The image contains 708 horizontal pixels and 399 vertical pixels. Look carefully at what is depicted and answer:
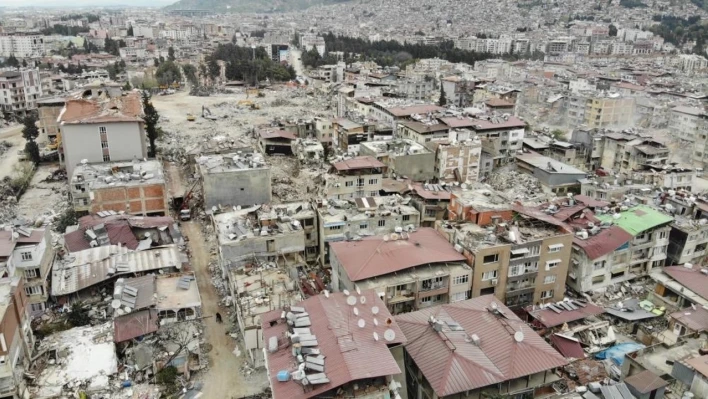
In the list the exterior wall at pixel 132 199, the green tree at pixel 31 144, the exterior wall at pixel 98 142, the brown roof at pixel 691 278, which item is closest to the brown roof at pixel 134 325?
the exterior wall at pixel 132 199

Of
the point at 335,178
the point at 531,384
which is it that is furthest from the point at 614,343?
the point at 335,178

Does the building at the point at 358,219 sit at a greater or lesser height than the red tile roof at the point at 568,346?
greater

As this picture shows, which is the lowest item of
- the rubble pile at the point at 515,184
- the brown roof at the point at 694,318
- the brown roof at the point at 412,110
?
the rubble pile at the point at 515,184

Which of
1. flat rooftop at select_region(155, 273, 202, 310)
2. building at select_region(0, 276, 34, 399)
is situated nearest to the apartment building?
flat rooftop at select_region(155, 273, 202, 310)

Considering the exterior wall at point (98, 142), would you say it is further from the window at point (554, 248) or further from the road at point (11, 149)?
the window at point (554, 248)

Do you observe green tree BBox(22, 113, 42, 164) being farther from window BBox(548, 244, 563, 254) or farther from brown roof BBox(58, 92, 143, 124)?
window BBox(548, 244, 563, 254)

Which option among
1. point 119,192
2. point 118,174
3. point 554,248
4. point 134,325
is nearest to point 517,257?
point 554,248
